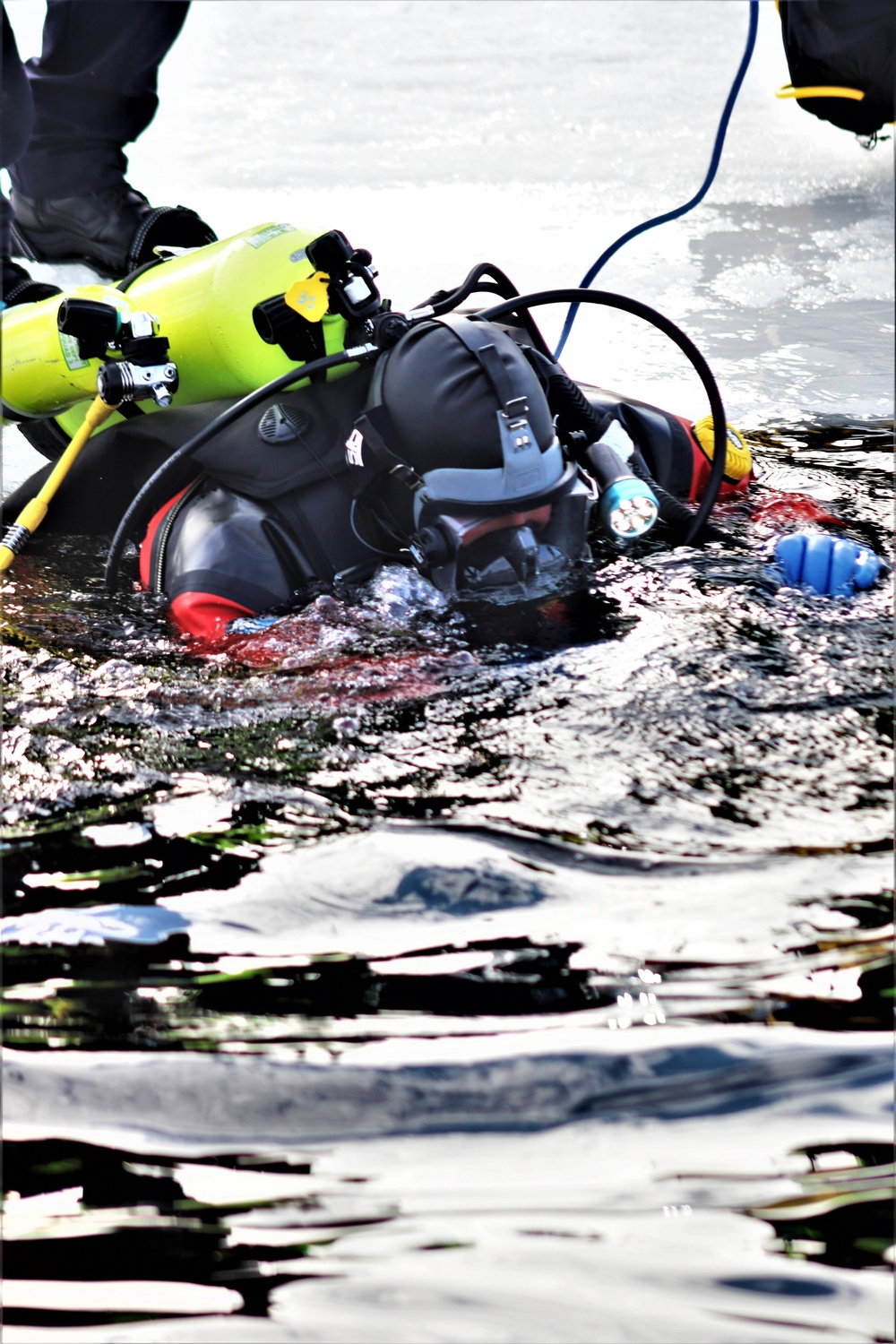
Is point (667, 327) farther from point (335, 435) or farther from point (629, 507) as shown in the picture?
point (335, 435)

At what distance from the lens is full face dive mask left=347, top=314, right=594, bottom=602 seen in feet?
6.72

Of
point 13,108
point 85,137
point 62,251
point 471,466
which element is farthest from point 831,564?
point 85,137

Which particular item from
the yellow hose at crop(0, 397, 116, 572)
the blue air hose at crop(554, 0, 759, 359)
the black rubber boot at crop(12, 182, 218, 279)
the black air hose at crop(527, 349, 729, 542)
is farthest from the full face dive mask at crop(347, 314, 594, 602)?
the black rubber boot at crop(12, 182, 218, 279)

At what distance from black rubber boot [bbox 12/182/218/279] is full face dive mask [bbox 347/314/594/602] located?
144 cm

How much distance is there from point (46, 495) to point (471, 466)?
878 mm

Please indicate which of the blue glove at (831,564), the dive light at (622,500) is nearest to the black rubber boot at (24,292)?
the dive light at (622,500)

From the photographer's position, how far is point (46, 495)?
233cm

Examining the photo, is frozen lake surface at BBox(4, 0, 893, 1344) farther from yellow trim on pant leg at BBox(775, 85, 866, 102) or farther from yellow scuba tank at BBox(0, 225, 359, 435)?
yellow trim on pant leg at BBox(775, 85, 866, 102)

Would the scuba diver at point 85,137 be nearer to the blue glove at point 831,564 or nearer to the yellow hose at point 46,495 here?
the yellow hose at point 46,495

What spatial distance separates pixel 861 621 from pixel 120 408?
1.47 m

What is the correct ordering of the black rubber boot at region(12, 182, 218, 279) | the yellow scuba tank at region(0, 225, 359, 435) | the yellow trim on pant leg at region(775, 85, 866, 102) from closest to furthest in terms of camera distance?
the yellow scuba tank at region(0, 225, 359, 435)
the black rubber boot at region(12, 182, 218, 279)
the yellow trim on pant leg at region(775, 85, 866, 102)

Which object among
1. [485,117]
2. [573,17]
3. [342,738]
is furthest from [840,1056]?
[573,17]

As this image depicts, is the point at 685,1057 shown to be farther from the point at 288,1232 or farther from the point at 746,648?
the point at 746,648

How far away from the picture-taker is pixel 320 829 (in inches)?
61.2
